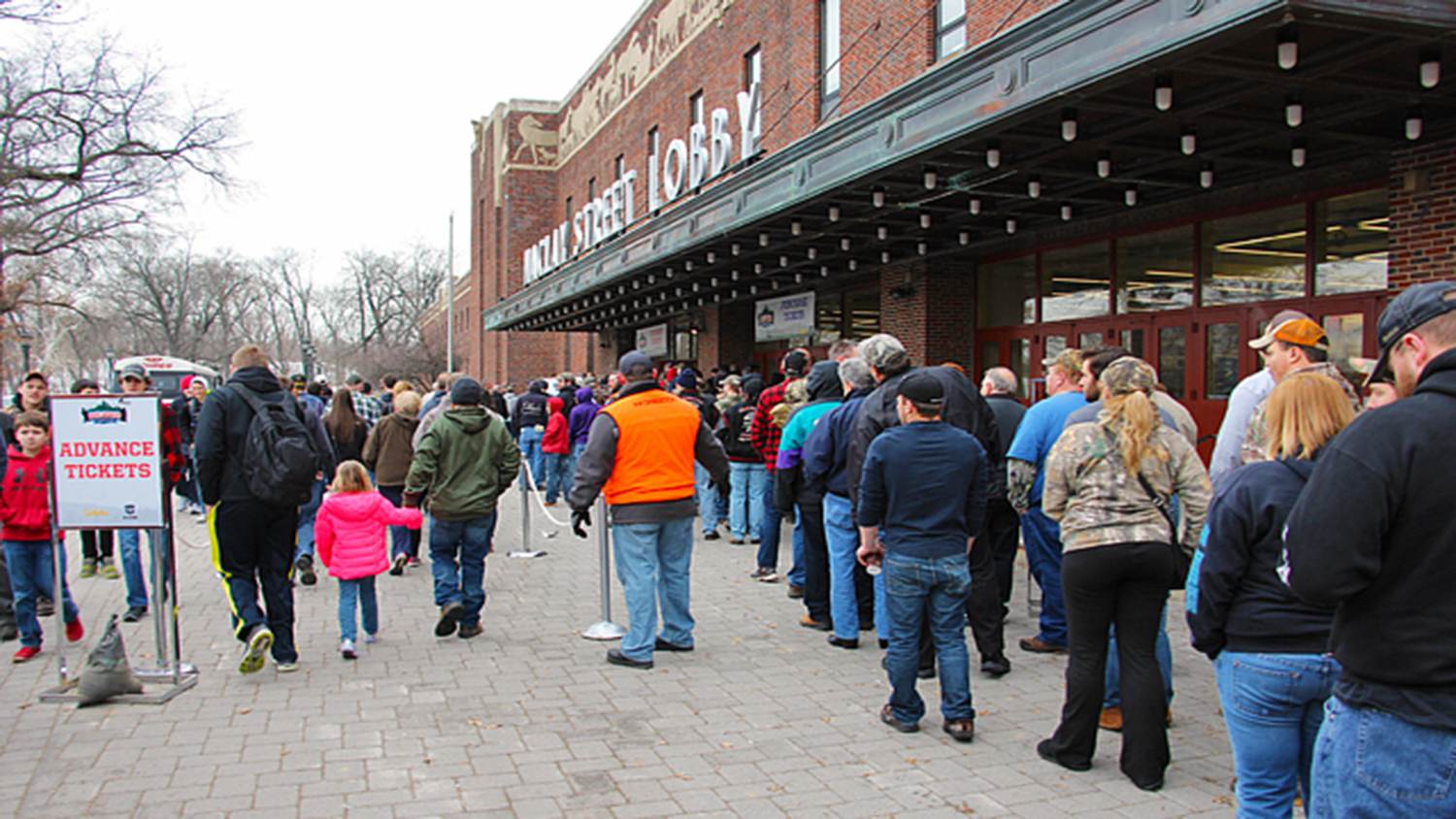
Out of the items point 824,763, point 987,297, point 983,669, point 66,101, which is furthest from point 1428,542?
point 66,101

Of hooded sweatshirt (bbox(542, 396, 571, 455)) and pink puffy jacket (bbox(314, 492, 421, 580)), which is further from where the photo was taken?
hooded sweatshirt (bbox(542, 396, 571, 455))

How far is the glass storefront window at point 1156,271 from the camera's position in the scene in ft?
39.2

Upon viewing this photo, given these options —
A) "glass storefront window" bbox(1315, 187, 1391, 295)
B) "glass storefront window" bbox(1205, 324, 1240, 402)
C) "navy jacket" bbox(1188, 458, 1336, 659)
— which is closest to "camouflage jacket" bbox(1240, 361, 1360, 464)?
"navy jacket" bbox(1188, 458, 1336, 659)

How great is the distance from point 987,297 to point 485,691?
12412 millimetres

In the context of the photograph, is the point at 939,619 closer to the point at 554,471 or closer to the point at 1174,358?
the point at 1174,358

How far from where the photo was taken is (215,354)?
73312 millimetres

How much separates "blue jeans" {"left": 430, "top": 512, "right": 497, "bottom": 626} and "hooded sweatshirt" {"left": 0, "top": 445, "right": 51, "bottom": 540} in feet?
8.34

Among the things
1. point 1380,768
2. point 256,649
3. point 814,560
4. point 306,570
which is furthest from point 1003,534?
point 306,570

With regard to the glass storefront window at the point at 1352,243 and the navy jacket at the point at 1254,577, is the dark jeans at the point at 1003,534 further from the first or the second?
the glass storefront window at the point at 1352,243

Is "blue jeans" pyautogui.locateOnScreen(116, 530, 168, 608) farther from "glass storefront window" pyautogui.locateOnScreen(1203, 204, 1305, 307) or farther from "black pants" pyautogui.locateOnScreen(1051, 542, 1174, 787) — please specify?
"glass storefront window" pyautogui.locateOnScreen(1203, 204, 1305, 307)

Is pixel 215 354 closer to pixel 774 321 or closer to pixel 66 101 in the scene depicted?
pixel 66 101

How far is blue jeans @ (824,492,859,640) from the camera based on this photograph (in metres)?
6.31

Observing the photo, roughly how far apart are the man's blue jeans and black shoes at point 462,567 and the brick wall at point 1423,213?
849cm

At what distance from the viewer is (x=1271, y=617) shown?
116 inches
